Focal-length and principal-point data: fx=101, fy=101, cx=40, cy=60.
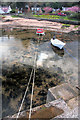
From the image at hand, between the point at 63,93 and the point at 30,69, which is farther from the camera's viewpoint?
the point at 30,69

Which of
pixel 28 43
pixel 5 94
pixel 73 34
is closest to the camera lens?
pixel 5 94

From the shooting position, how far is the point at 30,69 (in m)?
12.6

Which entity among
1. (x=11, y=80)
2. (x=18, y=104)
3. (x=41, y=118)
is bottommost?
(x=18, y=104)

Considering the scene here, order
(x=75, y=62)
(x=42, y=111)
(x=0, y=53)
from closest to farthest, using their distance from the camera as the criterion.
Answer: (x=42, y=111)
(x=75, y=62)
(x=0, y=53)

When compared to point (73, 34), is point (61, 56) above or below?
below

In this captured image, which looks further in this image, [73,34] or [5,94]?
[73,34]

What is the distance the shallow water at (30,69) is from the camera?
9.01 metres

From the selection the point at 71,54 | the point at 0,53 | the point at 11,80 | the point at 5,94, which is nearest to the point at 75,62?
the point at 71,54

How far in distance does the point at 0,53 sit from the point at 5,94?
8252 mm

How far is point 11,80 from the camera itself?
10844 millimetres

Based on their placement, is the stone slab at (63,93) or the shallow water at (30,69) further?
the shallow water at (30,69)

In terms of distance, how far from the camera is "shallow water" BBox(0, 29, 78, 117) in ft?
29.6

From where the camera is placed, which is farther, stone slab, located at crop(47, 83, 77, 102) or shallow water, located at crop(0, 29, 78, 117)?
shallow water, located at crop(0, 29, 78, 117)

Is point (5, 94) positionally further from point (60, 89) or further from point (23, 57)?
point (23, 57)
